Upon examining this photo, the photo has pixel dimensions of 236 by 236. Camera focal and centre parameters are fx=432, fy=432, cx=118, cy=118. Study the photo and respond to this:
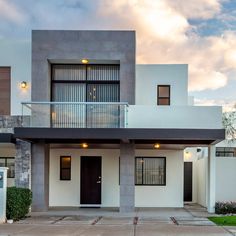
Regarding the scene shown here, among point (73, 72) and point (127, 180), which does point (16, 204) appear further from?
point (73, 72)

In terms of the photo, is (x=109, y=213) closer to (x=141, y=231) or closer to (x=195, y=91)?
(x=141, y=231)

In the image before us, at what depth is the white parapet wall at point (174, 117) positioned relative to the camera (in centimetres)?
1675

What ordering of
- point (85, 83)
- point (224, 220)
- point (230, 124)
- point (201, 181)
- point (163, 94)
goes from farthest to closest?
point (230, 124) < point (201, 181) < point (163, 94) < point (85, 83) < point (224, 220)

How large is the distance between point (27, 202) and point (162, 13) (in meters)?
9.01

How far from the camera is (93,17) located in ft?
61.0

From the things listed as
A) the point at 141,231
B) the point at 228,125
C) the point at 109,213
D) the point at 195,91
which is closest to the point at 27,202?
the point at 109,213

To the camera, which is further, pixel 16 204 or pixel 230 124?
pixel 230 124

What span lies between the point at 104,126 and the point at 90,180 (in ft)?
14.7

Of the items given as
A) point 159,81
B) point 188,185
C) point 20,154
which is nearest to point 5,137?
point 20,154

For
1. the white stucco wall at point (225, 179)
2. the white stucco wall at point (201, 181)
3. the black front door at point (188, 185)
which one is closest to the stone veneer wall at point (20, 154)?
the white stucco wall at point (201, 181)

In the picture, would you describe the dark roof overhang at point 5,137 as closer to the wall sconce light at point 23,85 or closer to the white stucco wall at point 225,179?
the wall sconce light at point 23,85

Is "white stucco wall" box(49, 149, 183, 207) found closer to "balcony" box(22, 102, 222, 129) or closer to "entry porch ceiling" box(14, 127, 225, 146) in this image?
"balcony" box(22, 102, 222, 129)

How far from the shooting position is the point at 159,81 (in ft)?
64.7

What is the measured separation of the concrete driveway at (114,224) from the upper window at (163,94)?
5207 mm
